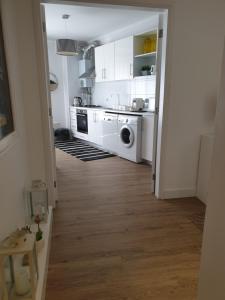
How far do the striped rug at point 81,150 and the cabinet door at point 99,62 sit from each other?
1674mm

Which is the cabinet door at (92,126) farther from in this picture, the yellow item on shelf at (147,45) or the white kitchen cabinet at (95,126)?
the yellow item on shelf at (147,45)

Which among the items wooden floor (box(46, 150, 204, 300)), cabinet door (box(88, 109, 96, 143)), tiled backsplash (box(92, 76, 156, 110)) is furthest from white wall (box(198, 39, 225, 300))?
cabinet door (box(88, 109, 96, 143))

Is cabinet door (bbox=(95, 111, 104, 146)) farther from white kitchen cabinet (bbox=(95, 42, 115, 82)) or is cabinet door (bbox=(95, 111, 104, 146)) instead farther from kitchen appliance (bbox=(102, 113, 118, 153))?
white kitchen cabinet (bbox=(95, 42, 115, 82))

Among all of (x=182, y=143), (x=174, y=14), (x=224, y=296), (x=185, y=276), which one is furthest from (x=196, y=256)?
(x=174, y=14)

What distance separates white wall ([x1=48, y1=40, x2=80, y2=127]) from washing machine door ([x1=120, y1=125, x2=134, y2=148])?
2698mm

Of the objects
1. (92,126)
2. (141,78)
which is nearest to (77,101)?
(92,126)

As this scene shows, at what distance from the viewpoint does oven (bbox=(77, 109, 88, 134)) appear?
18.8ft

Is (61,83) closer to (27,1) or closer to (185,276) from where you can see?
(27,1)

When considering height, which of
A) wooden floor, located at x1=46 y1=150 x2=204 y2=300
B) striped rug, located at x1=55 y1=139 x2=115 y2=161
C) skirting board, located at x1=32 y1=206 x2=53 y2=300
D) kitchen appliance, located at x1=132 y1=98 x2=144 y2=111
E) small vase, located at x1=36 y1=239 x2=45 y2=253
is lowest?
wooden floor, located at x1=46 y1=150 x2=204 y2=300

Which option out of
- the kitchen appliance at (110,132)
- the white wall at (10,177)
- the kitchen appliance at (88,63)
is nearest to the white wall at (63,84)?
Result: the kitchen appliance at (88,63)

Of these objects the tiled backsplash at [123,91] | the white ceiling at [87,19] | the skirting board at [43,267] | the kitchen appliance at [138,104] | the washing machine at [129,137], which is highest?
the white ceiling at [87,19]

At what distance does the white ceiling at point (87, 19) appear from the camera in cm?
357

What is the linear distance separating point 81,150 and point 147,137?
186 cm

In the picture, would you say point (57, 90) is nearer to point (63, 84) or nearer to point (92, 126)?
point (63, 84)
